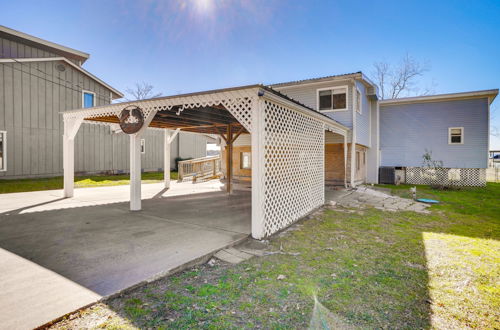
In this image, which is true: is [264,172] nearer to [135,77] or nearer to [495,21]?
[495,21]

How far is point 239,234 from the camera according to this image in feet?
15.5

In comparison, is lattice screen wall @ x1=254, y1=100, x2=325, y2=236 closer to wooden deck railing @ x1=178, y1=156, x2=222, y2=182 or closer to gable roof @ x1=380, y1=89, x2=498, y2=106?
wooden deck railing @ x1=178, y1=156, x2=222, y2=182

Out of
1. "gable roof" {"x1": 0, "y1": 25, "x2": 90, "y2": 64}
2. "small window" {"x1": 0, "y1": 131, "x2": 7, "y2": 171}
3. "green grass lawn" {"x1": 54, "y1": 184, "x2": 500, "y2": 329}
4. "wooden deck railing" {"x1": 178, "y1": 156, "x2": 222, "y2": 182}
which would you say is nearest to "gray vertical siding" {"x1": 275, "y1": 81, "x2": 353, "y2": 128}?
"wooden deck railing" {"x1": 178, "y1": 156, "x2": 222, "y2": 182}

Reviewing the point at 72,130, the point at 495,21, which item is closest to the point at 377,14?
the point at 495,21

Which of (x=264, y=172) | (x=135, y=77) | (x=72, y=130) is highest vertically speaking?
(x=135, y=77)

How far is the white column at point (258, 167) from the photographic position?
4.52m

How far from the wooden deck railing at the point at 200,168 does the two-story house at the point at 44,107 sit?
487cm

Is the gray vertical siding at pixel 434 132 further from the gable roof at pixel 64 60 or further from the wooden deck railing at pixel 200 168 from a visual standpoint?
the gable roof at pixel 64 60

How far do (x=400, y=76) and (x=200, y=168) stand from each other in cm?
2232

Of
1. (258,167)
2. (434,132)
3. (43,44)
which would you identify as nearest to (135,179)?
(258,167)

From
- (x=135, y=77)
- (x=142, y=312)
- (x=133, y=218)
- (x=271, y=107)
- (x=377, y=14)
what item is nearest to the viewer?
(x=142, y=312)

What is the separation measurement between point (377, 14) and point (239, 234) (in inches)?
546

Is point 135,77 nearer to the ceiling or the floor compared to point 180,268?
nearer to the ceiling

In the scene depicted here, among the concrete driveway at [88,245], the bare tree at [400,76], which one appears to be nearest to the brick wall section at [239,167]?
the concrete driveway at [88,245]
